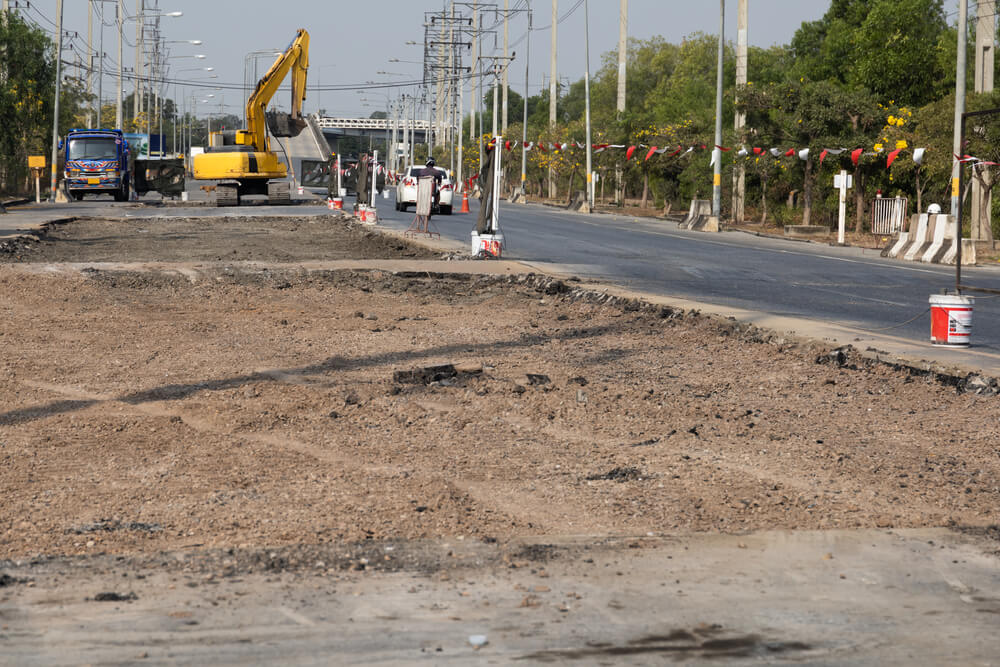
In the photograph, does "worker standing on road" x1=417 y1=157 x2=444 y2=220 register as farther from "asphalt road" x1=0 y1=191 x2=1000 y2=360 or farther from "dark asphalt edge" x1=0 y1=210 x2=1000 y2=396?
"dark asphalt edge" x1=0 y1=210 x2=1000 y2=396

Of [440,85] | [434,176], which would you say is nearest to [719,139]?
[434,176]

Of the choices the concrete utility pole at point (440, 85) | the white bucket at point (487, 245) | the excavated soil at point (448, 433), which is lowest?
the excavated soil at point (448, 433)

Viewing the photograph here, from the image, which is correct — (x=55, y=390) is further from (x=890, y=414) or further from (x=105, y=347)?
(x=890, y=414)

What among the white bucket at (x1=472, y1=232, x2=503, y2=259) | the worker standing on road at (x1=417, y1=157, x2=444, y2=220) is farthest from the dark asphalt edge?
the worker standing on road at (x1=417, y1=157, x2=444, y2=220)

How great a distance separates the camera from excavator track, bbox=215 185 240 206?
4825 cm

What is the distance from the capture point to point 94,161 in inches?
2153

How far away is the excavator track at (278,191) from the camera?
48.3 meters

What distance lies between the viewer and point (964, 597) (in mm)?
5027

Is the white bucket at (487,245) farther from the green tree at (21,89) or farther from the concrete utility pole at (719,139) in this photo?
the green tree at (21,89)

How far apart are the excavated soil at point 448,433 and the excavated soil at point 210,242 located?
9.92 metres

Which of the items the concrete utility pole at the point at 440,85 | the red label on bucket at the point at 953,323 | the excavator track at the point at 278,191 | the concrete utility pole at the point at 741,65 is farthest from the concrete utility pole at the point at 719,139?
the concrete utility pole at the point at 440,85

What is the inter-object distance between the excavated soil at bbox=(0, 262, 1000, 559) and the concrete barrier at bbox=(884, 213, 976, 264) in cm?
1571

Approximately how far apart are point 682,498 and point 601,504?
A: 0.44 m

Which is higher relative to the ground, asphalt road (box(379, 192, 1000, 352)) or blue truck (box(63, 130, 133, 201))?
blue truck (box(63, 130, 133, 201))
